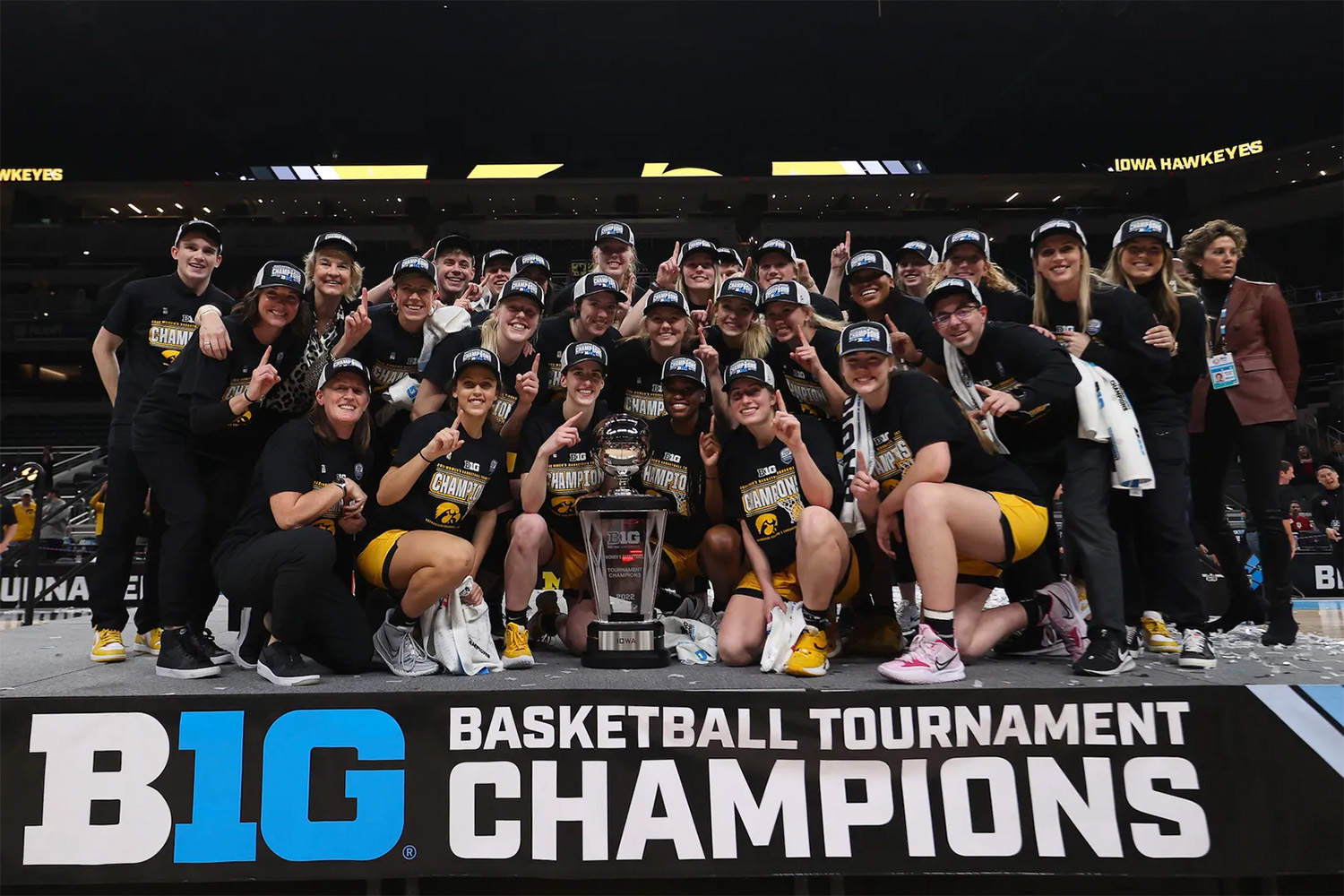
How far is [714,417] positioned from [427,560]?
→ 54.2 inches

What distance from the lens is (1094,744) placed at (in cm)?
268

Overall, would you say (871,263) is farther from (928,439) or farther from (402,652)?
(402,652)

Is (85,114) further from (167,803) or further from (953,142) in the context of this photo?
(167,803)

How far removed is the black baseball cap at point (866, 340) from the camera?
3.36m

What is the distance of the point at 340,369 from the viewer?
3400mm

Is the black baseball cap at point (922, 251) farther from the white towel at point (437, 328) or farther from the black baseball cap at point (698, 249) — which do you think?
the white towel at point (437, 328)

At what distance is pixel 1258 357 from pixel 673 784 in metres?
3.48

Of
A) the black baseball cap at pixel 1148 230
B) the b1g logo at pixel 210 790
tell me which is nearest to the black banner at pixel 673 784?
the b1g logo at pixel 210 790

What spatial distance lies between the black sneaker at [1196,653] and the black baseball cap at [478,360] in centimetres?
284

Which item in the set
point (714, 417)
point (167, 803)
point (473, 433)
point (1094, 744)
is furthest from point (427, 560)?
point (1094, 744)

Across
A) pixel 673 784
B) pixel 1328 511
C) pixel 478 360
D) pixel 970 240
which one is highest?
pixel 970 240

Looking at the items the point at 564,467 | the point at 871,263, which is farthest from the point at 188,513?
the point at 871,263

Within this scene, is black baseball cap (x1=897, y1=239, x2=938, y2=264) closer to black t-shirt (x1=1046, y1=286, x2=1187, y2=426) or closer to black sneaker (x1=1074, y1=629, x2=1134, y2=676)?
black t-shirt (x1=1046, y1=286, x2=1187, y2=426)

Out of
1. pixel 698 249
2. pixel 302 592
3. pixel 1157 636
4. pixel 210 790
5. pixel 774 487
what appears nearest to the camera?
pixel 210 790
